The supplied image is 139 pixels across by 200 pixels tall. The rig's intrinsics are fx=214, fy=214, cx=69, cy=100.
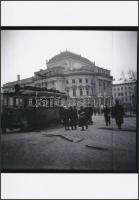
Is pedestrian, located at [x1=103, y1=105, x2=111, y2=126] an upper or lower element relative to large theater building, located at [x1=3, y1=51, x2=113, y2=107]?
lower

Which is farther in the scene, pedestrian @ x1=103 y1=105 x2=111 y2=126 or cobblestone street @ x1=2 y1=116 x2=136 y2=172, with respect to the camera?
pedestrian @ x1=103 y1=105 x2=111 y2=126

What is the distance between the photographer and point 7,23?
279 cm

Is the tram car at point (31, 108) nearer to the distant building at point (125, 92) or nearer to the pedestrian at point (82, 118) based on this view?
the pedestrian at point (82, 118)

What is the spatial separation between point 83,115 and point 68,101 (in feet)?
0.93

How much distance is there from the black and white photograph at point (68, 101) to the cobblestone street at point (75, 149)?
12 mm

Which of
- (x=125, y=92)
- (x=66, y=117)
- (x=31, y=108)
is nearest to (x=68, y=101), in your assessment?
(x=66, y=117)

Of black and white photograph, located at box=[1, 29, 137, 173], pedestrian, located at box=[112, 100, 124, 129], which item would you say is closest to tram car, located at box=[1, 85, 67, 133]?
black and white photograph, located at box=[1, 29, 137, 173]

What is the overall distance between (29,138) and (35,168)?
390 millimetres

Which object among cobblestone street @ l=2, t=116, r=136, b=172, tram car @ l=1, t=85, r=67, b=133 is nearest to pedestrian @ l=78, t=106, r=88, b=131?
cobblestone street @ l=2, t=116, r=136, b=172

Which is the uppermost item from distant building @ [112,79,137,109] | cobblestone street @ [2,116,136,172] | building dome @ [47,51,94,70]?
building dome @ [47,51,94,70]

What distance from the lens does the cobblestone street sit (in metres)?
2.73

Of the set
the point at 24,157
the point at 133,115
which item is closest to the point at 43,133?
the point at 24,157

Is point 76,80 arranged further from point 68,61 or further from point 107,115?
point 107,115

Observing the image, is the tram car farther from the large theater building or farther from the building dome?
the building dome
